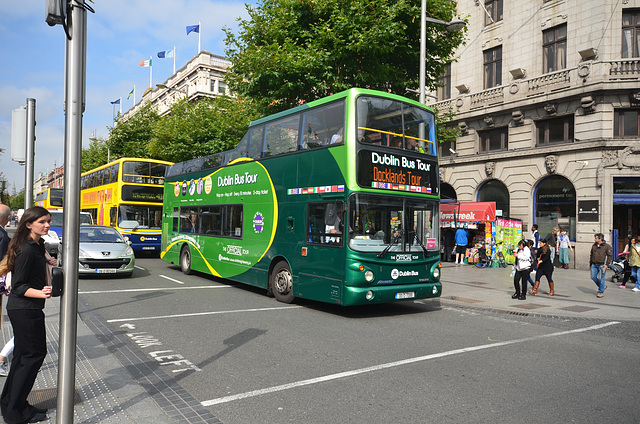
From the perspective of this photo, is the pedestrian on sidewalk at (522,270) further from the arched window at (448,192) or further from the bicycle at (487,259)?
the arched window at (448,192)

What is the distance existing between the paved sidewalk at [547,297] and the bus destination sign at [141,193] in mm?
13012

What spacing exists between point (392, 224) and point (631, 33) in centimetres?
1807

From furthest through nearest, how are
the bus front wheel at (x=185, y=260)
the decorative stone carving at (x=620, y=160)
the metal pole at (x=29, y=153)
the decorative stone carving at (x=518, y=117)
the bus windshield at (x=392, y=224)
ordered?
the decorative stone carving at (x=518, y=117) → the decorative stone carving at (x=620, y=160) → the bus front wheel at (x=185, y=260) → the bus windshield at (x=392, y=224) → the metal pole at (x=29, y=153)

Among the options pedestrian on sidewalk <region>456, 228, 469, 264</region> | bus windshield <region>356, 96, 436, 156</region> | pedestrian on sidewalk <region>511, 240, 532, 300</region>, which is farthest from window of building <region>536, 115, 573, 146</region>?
bus windshield <region>356, 96, 436, 156</region>

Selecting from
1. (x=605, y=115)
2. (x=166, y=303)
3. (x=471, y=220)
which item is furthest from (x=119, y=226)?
(x=605, y=115)

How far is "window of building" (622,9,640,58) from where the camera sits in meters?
20.2

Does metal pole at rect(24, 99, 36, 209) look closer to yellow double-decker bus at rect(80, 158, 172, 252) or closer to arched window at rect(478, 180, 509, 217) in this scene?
yellow double-decker bus at rect(80, 158, 172, 252)

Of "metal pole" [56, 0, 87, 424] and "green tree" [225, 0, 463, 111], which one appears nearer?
"metal pole" [56, 0, 87, 424]

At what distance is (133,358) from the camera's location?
234 inches

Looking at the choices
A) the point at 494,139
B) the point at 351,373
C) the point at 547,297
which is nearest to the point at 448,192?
the point at 494,139

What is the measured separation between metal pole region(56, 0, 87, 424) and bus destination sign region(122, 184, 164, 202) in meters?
18.8

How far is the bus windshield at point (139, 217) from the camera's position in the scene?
2098 centimetres

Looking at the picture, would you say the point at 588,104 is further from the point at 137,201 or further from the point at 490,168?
the point at 137,201

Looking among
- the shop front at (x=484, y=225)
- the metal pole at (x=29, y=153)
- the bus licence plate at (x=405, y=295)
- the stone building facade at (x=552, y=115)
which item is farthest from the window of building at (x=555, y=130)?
the metal pole at (x=29, y=153)
